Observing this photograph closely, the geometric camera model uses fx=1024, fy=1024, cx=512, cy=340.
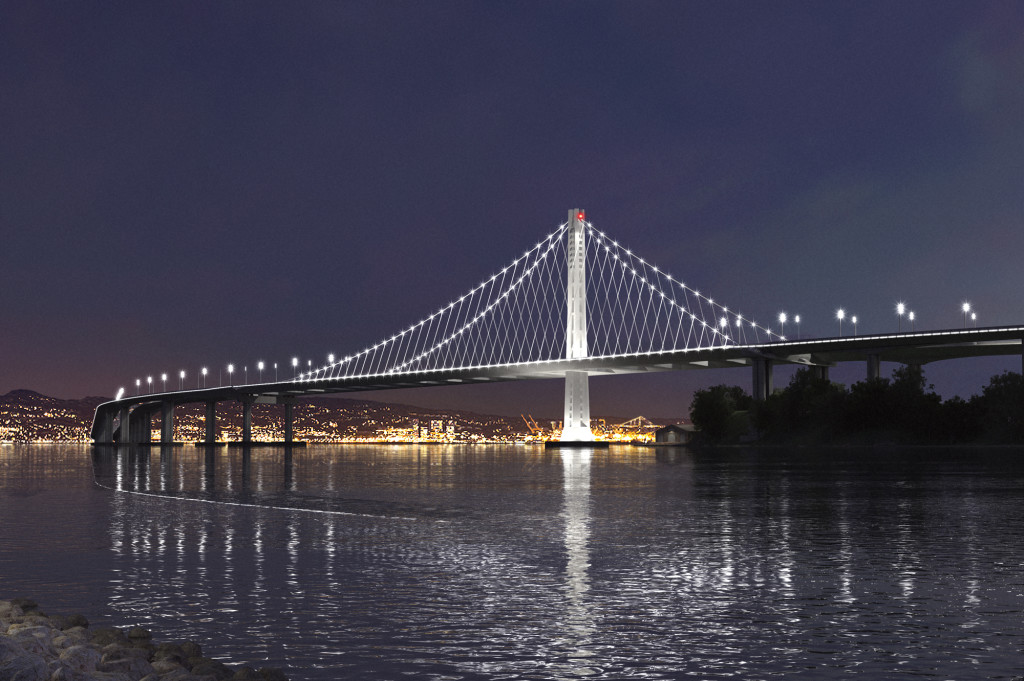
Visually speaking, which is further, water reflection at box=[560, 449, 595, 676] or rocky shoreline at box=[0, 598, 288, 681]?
water reflection at box=[560, 449, 595, 676]

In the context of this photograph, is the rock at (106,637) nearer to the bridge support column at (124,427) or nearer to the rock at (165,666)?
the rock at (165,666)

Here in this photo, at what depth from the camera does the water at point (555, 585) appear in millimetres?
9469

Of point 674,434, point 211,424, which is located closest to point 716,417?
point 674,434

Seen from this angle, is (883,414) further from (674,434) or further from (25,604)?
(25,604)

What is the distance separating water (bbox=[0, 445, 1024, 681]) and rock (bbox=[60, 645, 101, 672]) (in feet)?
4.53

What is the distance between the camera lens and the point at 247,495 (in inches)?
1388

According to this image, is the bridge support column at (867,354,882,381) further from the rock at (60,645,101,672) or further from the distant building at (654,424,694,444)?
the rock at (60,645,101,672)

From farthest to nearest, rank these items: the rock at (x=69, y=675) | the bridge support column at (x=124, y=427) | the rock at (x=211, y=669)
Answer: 1. the bridge support column at (x=124, y=427)
2. the rock at (x=211, y=669)
3. the rock at (x=69, y=675)

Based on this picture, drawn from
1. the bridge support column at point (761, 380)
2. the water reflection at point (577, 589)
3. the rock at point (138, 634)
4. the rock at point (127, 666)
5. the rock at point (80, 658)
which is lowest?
the water reflection at point (577, 589)

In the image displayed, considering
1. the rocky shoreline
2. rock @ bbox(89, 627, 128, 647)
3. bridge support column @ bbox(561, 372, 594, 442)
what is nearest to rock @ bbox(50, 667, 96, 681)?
the rocky shoreline

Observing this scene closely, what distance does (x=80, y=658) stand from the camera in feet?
27.0

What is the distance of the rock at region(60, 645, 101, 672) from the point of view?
8078mm

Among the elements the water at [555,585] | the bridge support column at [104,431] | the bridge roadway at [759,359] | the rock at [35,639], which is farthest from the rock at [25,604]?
the bridge support column at [104,431]

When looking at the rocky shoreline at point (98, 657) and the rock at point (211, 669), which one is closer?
the rocky shoreline at point (98, 657)
